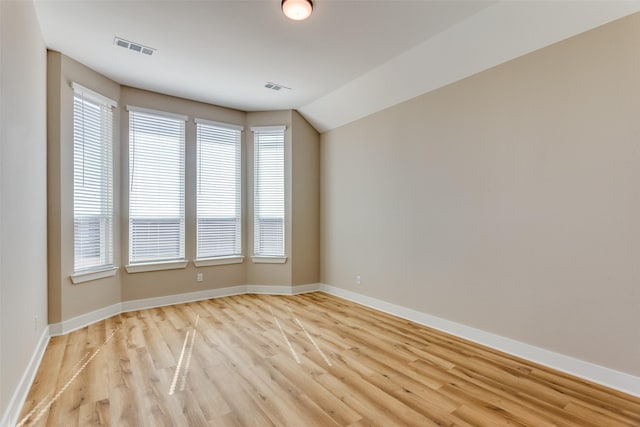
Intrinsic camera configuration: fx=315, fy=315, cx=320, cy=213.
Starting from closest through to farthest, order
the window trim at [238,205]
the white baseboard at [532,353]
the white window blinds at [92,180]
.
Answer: the white baseboard at [532,353] → the white window blinds at [92,180] → the window trim at [238,205]

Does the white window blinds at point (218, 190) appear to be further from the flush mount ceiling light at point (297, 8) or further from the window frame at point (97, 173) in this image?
the flush mount ceiling light at point (297, 8)

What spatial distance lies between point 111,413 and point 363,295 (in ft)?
11.0

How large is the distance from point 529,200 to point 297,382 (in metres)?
2.59

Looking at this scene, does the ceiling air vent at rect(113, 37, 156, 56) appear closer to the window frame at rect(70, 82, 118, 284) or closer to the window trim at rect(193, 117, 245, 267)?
the window frame at rect(70, 82, 118, 284)

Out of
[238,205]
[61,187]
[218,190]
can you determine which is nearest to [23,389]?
[61,187]

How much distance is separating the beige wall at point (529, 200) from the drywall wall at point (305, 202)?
4.81 feet

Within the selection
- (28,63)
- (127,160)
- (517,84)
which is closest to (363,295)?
(517,84)

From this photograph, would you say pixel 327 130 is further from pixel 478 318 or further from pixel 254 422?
pixel 254 422

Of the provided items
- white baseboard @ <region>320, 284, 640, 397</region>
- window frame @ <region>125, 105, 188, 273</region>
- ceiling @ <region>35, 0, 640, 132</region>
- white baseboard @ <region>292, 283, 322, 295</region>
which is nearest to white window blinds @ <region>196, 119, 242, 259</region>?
window frame @ <region>125, 105, 188, 273</region>

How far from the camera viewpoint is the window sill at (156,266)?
445cm

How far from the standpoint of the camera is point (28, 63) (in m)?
2.62

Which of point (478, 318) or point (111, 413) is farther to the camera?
point (478, 318)

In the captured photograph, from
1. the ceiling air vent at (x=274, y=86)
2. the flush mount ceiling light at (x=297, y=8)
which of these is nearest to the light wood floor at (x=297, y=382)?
the flush mount ceiling light at (x=297, y=8)

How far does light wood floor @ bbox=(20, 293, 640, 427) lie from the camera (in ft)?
6.75
